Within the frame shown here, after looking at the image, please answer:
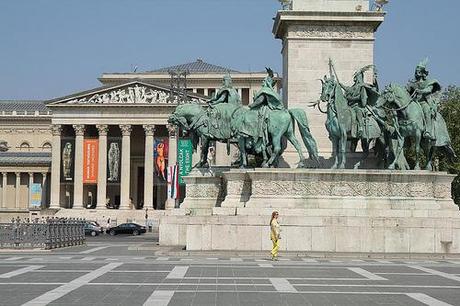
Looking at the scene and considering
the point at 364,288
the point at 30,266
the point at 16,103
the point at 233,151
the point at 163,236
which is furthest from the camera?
the point at 16,103

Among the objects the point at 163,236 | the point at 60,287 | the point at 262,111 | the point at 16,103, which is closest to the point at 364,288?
the point at 60,287

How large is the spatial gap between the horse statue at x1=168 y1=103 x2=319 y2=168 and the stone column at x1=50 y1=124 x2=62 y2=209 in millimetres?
80432

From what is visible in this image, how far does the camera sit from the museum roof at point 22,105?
492 feet

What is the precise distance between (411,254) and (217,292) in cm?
1299

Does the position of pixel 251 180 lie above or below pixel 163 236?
above

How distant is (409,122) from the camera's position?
30609 mm

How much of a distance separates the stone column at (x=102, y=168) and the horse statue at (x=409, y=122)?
275ft

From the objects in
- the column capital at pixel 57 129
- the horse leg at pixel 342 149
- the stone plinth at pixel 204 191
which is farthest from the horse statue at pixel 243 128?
the column capital at pixel 57 129

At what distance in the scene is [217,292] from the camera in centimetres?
1673

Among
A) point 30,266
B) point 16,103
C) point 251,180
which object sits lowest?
point 30,266

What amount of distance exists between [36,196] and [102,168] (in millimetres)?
Result: 10068

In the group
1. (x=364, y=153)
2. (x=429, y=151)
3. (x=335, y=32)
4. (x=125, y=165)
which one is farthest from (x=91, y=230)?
(x=429, y=151)

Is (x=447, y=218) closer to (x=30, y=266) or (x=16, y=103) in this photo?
(x=30, y=266)

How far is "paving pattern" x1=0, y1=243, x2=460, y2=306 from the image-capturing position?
1555cm
